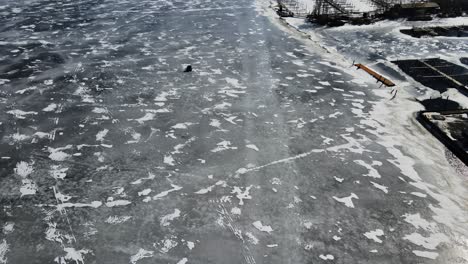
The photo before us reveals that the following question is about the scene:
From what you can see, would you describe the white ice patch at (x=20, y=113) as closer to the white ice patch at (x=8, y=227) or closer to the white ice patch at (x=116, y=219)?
the white ice patch at (x=8, y=227)

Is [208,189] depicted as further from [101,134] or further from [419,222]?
[419,222]

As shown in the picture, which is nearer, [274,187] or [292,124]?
[274,187]

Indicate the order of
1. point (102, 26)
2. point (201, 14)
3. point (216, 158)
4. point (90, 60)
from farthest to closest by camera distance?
point (201, 14) < point (102, 26) < point (90, 60) < point (216, 158)

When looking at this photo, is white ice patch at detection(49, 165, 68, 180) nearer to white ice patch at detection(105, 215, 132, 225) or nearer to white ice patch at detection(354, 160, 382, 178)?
white ice patch at detection(105, 215, 132, 225)

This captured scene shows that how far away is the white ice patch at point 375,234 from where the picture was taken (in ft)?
19.7

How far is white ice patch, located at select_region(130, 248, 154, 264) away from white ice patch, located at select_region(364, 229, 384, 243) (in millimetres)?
3569

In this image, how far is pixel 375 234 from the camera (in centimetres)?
610

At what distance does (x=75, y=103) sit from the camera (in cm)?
1023

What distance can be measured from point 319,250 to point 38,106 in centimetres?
837

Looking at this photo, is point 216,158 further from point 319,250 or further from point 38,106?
point 38,106

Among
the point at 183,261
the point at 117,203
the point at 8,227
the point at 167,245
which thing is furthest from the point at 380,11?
the point at 8,227

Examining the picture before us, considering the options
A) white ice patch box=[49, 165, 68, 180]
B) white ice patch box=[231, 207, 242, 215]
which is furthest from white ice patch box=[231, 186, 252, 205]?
white ice patch box=[49, 165, 68, 180]

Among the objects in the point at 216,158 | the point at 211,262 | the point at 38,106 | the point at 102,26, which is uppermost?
the point at 102,26

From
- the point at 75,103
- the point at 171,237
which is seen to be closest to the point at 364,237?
the point at 171,237
